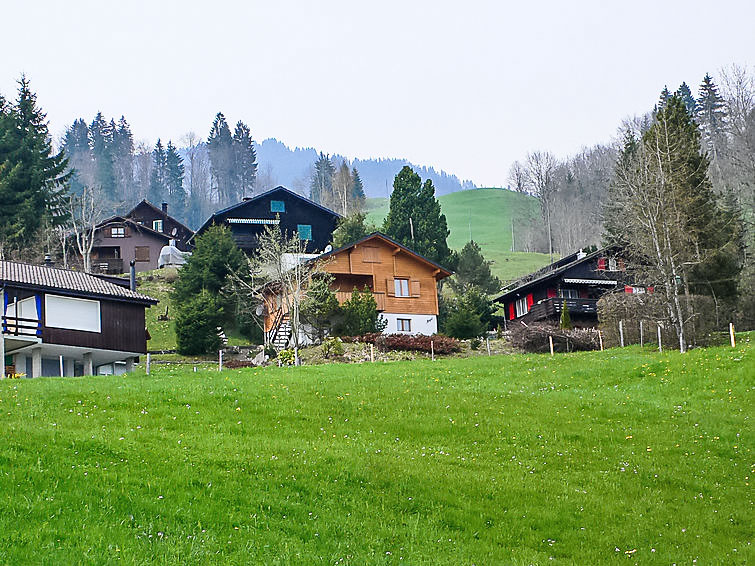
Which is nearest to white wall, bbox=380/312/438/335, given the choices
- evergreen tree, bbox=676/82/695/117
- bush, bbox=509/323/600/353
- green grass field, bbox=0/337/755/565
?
bush, bbox=509/323/600/353

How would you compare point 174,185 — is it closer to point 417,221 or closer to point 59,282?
point 417,221

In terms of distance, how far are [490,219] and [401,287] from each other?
107976 mm

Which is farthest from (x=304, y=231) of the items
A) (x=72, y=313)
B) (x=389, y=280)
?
(x=72, y=313)

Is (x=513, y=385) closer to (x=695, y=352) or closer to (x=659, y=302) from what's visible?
(x=695, y=352)

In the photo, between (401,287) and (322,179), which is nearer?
(401,287)

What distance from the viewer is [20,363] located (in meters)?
47.9

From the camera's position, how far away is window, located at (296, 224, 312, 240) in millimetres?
86375

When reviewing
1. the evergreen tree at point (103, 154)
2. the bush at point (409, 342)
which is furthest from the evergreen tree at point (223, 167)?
the bush at point (409, 342)

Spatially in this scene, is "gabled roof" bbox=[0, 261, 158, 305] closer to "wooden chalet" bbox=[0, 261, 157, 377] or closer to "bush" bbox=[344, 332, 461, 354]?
"wooden chalet" bbox=[0, 261, 157, 377]

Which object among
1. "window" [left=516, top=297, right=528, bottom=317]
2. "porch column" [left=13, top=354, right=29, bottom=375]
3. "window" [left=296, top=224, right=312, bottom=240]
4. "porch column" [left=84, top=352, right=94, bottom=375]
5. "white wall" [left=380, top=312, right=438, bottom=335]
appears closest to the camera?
"porch column" [left=13, top=354, right=29, bottom=375]

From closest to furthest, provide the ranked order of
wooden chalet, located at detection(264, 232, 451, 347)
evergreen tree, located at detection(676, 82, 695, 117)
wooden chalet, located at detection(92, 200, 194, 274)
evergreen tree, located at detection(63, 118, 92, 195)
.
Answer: wooden chalet, located at detection(264, 232, 451, 347)
wooden chalet, located at detection(92, 200, 194, 274)
evergreen tree, located at detection(676, 82, 695, 117)
evergreen tree, located at detection(63, 118, 92, 195)

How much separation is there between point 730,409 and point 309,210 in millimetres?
64099

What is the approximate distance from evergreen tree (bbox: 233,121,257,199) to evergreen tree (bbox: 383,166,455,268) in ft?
277

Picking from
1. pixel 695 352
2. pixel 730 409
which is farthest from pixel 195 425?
pixel 695 352
